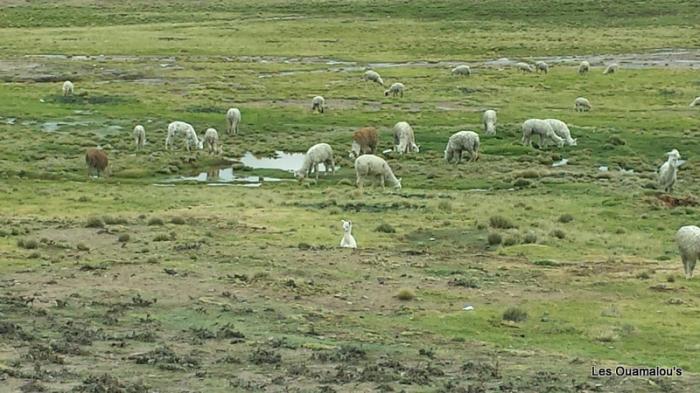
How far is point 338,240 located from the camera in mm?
30562

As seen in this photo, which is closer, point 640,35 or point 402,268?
point 402,268

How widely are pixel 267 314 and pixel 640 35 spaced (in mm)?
94741

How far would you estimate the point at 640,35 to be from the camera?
10981cm

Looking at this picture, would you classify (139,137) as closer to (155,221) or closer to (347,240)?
(155,221)

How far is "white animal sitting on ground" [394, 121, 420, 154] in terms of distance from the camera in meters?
47.3

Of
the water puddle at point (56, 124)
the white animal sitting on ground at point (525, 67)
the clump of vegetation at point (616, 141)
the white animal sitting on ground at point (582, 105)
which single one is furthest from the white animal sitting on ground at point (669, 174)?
the white animal sitting on ground at point (525, 67)

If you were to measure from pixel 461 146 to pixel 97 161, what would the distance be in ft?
45.3

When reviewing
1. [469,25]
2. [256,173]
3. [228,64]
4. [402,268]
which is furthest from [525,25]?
[402,268]

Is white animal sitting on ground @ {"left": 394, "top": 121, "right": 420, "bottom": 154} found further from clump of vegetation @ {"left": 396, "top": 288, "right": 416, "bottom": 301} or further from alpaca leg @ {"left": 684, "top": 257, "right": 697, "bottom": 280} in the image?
clump of vegetation @ {"left": 396, "top": 288, "right": 416, "bottom": 301}

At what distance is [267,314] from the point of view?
2128 cm

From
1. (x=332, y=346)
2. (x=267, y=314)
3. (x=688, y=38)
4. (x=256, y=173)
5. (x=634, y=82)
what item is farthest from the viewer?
(x=688, y=38)

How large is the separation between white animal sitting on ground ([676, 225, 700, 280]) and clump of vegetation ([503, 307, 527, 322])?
533cm

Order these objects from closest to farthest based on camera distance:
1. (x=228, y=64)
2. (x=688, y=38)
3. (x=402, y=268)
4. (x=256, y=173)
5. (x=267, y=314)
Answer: (x=267, y=314), (x=402, y=268), (x=256, y=173), (x=228, y=64), (x=688, y=38)

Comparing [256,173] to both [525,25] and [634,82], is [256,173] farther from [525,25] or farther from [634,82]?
[525,25]
